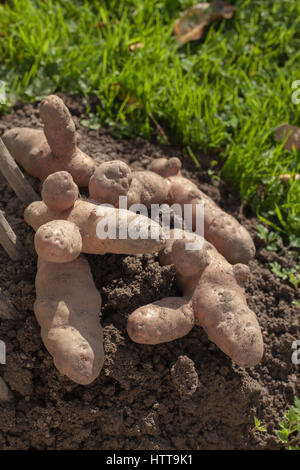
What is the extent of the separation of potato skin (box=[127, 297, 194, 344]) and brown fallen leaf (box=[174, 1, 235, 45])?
6.72 feet

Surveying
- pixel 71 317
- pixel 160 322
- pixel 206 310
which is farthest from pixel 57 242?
pixel 206 310

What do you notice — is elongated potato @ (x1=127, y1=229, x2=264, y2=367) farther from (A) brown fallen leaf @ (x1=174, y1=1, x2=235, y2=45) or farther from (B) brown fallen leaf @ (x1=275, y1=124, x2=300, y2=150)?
(A) brown fallen leaf @ (x1=174, y1=1, x2=235, y2=45)

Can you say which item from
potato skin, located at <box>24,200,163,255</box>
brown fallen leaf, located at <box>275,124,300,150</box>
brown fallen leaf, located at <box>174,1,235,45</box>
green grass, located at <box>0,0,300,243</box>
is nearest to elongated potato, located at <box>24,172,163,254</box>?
potato skin, located at <box>24,200,163,255</box>

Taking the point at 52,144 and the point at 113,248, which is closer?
the point at 113,248

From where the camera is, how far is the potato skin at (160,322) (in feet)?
6.56

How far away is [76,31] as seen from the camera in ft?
10.8

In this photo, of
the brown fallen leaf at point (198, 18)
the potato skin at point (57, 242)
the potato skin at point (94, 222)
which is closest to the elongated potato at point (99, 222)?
the potato skin at point (94, 222)

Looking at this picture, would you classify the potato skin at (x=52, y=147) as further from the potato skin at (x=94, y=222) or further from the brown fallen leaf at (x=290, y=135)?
the brown fallen leaf at (x=290, y=135)

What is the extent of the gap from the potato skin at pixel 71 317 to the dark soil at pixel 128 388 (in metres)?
0.17

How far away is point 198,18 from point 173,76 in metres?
0.67

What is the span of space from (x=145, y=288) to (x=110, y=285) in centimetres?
15

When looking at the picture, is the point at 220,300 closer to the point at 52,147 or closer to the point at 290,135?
the point at 52,147
